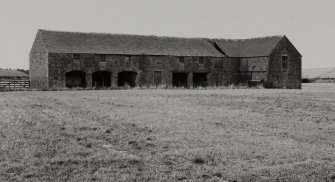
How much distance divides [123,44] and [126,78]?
4.33m

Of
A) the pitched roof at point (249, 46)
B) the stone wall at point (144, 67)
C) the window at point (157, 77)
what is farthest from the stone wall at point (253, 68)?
the window at point (157, 77)

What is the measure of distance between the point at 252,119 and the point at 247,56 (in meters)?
45.8

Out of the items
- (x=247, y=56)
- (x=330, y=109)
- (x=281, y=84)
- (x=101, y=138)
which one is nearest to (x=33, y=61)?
(x=247, y=56)

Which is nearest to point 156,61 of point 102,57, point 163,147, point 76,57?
point 102,57

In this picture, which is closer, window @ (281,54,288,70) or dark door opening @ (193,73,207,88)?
dark door opening @ (193,73,207,88)

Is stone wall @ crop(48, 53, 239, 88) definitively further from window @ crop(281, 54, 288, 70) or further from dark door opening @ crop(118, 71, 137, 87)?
window @ crop(281, 54, 288, 70)

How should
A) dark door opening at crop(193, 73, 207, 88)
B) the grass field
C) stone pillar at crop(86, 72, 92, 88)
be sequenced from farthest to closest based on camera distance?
dark door opening at crop(193, 73, 207, 88), stone pillar at crop(86, 72, 92, 88), the grass field

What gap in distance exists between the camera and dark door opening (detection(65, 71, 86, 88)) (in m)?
55.8

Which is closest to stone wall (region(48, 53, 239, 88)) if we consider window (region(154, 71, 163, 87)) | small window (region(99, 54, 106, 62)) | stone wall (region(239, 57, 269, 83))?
small window (region(99, 54, 106, 62))

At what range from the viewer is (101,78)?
2299 inches

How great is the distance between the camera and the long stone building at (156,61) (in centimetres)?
5553

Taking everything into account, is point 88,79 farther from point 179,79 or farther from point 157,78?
point 179,79

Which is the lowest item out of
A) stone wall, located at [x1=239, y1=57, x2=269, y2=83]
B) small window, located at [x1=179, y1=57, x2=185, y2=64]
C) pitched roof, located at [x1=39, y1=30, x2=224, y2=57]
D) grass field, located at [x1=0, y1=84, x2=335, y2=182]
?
grass field, located at [x1=0, y1=84, x2=335, y2=182]

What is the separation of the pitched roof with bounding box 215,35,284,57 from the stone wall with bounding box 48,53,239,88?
5.90 ft
